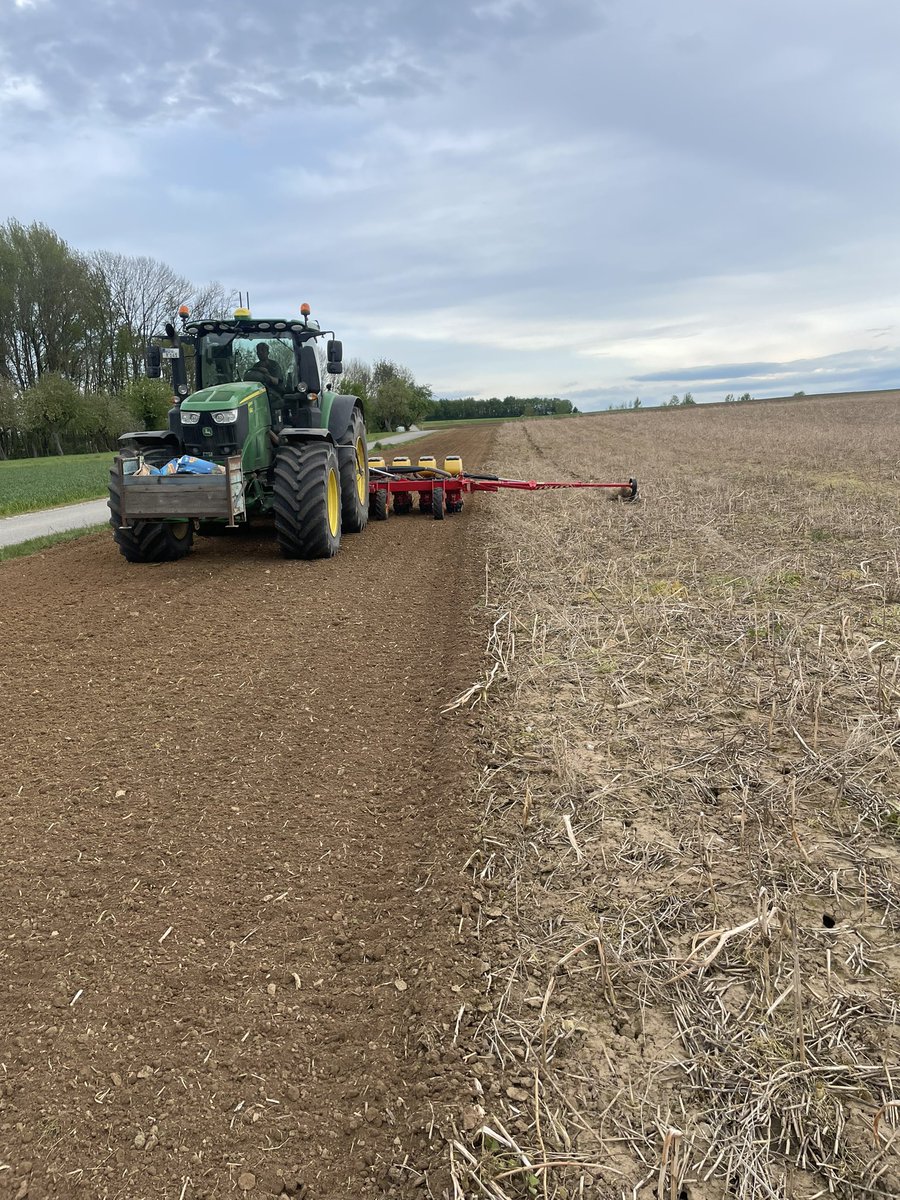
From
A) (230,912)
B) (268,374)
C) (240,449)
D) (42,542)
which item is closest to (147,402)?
(42,542)

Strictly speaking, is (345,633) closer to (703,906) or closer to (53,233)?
(703,906)

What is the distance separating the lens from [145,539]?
8.24 meters

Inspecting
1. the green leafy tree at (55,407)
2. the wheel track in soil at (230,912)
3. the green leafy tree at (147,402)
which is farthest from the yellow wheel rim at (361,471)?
the green leafy tree at (55,407)

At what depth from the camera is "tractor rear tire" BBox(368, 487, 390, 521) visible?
11523 mm

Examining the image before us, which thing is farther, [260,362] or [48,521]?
[48,521]

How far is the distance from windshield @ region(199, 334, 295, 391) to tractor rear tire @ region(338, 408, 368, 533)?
1095 millimetres

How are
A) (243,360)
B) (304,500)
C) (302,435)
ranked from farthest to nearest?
(243,360) < (302,435) < (304,500)

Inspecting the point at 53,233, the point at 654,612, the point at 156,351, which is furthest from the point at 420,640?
the point at 53,233

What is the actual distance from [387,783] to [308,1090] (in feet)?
5.35

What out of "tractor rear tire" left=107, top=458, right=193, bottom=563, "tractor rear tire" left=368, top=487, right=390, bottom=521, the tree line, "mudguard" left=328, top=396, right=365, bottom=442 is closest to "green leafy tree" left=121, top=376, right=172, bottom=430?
the tree line

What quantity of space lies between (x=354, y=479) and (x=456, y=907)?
7918 mm

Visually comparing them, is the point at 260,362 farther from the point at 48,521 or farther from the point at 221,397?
the point at 48,521

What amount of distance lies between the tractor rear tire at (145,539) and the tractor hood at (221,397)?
106cm

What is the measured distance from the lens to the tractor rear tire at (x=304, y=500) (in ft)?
26.0
